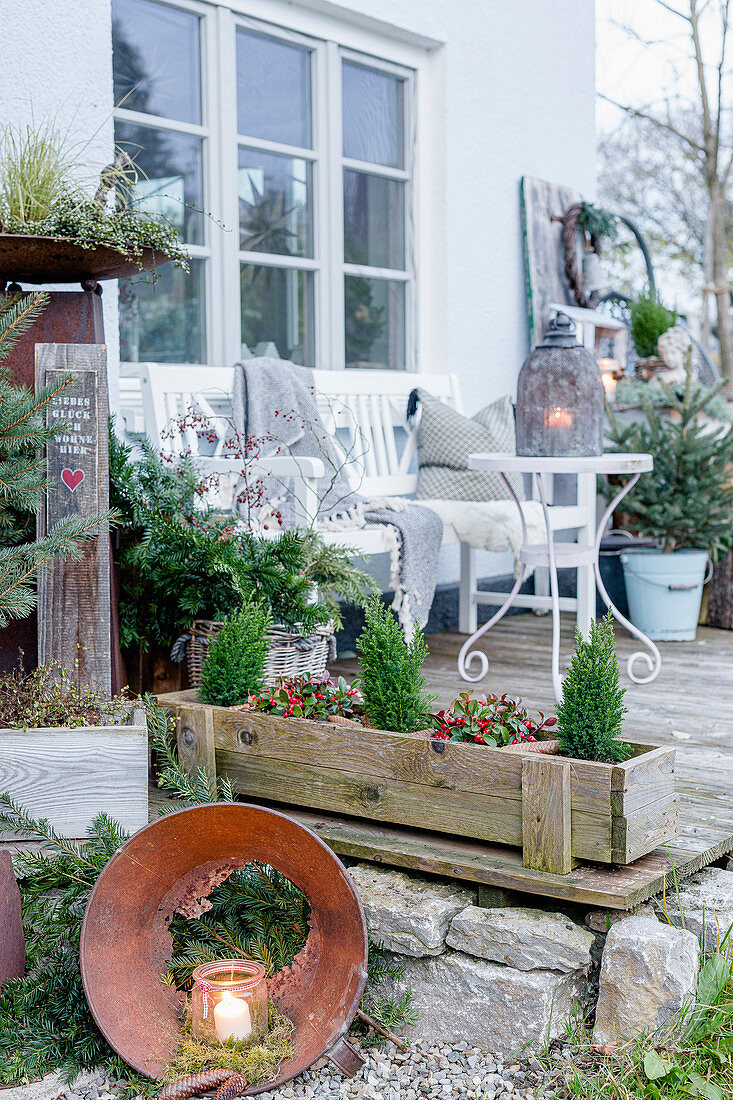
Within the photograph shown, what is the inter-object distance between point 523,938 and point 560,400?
5.65ft

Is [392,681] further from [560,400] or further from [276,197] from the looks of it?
[276,197]

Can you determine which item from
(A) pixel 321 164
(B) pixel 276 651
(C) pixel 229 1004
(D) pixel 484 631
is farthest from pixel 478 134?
(C) pixel 229 1004

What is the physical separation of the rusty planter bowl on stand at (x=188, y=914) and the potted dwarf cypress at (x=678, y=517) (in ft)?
9.30

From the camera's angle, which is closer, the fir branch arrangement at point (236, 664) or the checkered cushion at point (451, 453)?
the fir branch arrangement at point (236, 664)

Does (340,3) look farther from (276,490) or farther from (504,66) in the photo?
(276,490)

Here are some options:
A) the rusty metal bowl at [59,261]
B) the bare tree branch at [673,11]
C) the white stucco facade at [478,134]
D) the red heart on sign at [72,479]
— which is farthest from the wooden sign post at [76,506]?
the bare tree branch at [673,11]

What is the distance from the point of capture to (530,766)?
1.93 meters

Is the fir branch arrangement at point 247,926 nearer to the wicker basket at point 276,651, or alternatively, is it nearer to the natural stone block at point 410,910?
the natural stone block at point 410,910

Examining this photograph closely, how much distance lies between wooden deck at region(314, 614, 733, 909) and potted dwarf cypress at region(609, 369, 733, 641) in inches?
5.9

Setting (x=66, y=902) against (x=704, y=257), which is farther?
(x=704, y=257)

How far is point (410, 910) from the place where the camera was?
197 cm

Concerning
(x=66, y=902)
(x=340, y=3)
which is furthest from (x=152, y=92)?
(x=66, y=902)

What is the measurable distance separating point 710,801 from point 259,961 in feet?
3.27

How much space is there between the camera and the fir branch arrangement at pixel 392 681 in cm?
220
